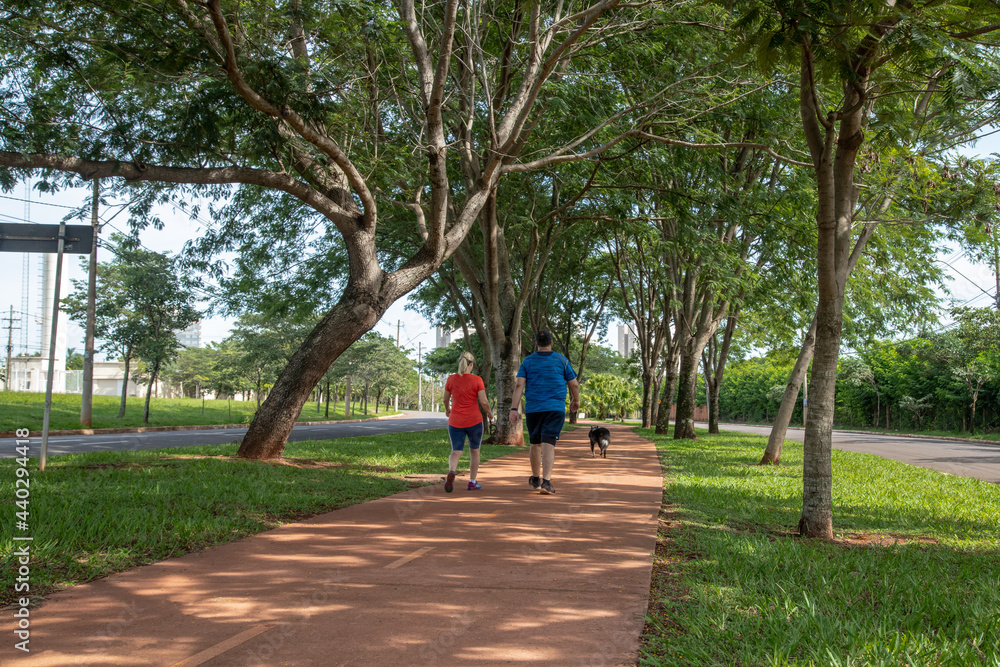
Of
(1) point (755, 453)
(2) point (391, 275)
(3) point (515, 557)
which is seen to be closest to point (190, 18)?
(2) point (391, 275)

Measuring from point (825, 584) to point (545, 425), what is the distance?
3.73m

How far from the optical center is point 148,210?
12180 mm

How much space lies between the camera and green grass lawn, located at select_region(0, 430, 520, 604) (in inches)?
175

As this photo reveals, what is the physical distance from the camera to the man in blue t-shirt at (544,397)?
296 inches

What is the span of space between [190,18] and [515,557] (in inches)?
302

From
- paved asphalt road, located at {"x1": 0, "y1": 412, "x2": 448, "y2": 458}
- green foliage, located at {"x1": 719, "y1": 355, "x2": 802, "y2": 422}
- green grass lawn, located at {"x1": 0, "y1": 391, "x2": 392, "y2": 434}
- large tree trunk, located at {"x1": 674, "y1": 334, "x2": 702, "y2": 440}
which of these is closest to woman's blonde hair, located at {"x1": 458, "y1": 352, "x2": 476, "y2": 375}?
paved asphalt road, located at {"x1": 0, "y1": 412, "x2": 448, "y2": 458}

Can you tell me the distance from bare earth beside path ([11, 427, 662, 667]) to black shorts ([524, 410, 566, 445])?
4.50 ft

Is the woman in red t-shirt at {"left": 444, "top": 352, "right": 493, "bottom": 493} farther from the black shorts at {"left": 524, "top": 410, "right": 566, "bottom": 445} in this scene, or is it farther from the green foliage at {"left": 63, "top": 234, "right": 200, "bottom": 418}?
the green foliage at {"left": 63, "top": 234, "right": 200, "bottom": 418}

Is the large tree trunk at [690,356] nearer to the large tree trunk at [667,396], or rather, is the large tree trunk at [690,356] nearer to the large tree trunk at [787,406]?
the large tree trunk at [667,396]

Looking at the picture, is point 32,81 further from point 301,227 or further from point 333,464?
point 301,227

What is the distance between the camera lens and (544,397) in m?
7.61

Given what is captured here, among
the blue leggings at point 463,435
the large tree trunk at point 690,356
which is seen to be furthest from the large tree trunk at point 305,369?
the large tree trunk at point 690,356

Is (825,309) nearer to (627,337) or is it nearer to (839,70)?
(839,70)

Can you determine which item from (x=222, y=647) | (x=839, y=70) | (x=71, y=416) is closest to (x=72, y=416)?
(x=71, y=416)
